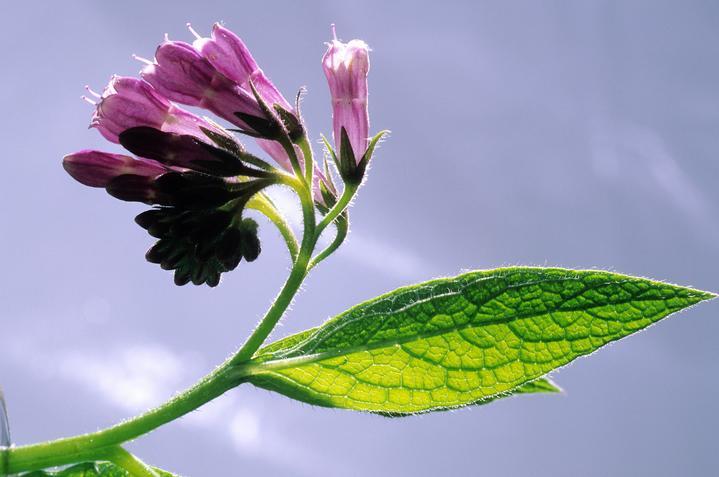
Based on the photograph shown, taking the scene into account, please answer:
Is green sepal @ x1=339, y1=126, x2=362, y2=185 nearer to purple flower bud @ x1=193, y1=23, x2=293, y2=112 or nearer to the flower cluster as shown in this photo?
the flower cluster

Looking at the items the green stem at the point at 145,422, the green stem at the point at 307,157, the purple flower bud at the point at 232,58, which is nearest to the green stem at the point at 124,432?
the green stem at the point at 145,422

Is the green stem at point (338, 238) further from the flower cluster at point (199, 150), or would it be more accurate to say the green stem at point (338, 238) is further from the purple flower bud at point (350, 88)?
the purple flower bud at point (350, 88)

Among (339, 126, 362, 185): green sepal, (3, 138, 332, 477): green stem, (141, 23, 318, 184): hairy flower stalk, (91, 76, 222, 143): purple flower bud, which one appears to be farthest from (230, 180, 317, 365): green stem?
(91, 76, 222, 143): purple flower bud

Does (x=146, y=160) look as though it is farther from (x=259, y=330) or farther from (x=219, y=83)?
(x=259, y=330)

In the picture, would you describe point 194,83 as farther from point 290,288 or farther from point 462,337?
point 462,337

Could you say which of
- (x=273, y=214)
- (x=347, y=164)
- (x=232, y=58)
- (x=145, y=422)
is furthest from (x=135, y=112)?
(x=145, y=422)

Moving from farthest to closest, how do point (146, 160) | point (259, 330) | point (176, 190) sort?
point (146, 160), point (176, 190), point (259, 330)

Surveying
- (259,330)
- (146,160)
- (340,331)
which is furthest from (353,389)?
(146,160)
